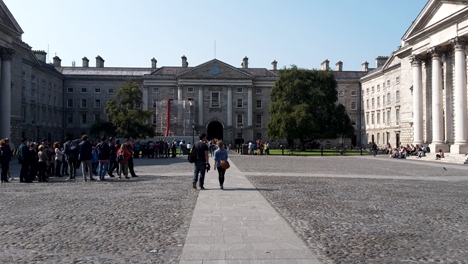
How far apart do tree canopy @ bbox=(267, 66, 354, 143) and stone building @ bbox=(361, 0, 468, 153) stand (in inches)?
403

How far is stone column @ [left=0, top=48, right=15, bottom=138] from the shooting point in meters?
39.7

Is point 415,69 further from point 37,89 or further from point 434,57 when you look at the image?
point 37,89

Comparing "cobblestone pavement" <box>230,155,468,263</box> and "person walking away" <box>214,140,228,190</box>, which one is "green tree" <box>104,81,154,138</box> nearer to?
"person walking away" <box>214,140,228,190</box>

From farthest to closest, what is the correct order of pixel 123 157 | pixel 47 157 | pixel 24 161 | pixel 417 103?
pixel 417 103
pixel 123 157
pixel 47 157
pixel 24 161

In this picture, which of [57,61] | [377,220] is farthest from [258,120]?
[377,220]

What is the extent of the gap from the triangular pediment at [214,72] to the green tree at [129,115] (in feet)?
52.6

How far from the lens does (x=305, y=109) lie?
5431 cm

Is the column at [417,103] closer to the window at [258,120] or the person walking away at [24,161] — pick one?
the person walking away at [24,161]

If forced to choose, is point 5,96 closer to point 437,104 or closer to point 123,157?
point 123,157

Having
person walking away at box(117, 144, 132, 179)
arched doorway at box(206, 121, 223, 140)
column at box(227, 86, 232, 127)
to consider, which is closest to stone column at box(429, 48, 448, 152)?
person walking away at box(117, 144, 132, 179)

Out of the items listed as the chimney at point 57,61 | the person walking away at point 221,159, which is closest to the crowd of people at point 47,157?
the person walking away at point 221,159

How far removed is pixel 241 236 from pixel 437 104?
36.7 metres

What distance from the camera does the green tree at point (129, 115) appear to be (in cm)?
5856

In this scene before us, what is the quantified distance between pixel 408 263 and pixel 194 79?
72.1 meters
